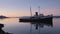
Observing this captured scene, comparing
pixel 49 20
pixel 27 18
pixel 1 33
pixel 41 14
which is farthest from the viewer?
pixel 27 18

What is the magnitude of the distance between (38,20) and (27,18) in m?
7.40

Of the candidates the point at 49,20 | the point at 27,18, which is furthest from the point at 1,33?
the point at 27,18

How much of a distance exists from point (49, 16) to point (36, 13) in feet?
12.4

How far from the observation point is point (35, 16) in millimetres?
44438

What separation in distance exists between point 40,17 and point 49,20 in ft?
10.4

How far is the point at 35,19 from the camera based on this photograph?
146 feet

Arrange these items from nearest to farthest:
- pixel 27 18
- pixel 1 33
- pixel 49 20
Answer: pixel 1 33, pixel 49 20, pixel 27 18

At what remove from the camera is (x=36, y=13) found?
44.5 m

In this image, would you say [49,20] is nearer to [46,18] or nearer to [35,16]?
[46,18]

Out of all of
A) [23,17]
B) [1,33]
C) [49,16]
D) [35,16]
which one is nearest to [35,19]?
[35,16]

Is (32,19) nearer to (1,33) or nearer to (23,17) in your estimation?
(23,17)

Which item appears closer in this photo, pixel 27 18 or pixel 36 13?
pixel 36 13

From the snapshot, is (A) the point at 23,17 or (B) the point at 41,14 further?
(A) the point at 23,17

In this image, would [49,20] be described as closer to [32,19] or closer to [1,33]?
[32,19]
